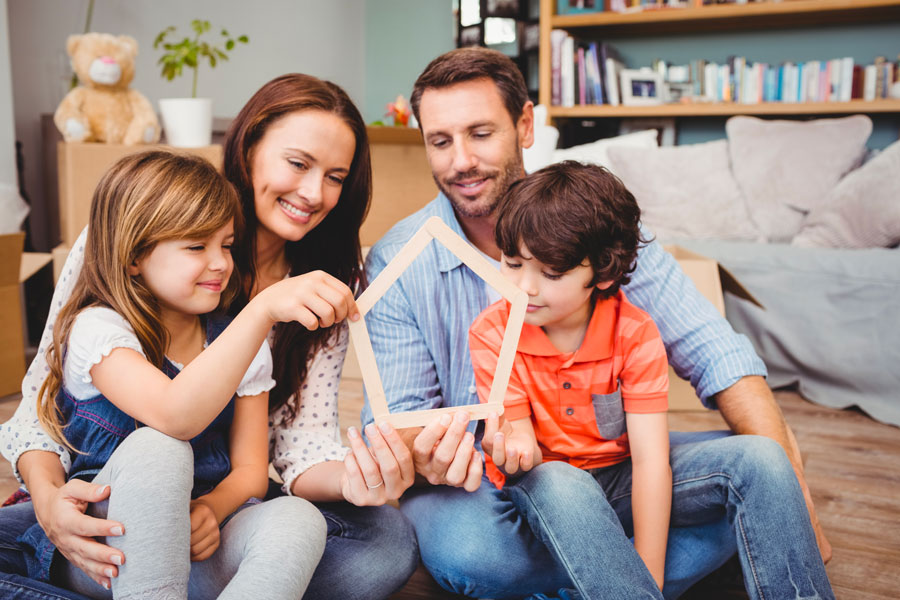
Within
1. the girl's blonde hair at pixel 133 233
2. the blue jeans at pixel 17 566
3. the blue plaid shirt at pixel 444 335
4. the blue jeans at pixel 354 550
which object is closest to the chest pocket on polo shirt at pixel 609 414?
the blue plaid shirt at pixel 444 335

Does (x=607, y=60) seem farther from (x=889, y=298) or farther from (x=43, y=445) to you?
(x=43, y=445)

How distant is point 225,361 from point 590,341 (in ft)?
1.68

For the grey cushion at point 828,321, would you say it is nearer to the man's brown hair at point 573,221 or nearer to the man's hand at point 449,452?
the man's brown hair at point 573,221

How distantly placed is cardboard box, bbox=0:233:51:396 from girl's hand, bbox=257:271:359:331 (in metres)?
1.62

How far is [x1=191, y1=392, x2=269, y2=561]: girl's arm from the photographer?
987 mm

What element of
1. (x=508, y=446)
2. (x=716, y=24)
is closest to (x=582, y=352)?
(x=508, y=446)

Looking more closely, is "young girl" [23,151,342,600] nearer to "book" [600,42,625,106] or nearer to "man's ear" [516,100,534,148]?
"man's ear" [516,100,534,148]

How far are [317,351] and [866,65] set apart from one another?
10.6 ft

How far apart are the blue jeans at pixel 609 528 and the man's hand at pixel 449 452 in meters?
0.09

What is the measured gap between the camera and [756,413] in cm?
124

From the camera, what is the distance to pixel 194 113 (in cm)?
276

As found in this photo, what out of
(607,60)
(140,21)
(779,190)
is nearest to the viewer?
(779,190)

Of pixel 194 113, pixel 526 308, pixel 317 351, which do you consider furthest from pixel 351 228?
pixel 194 113

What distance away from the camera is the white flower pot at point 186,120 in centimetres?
275
